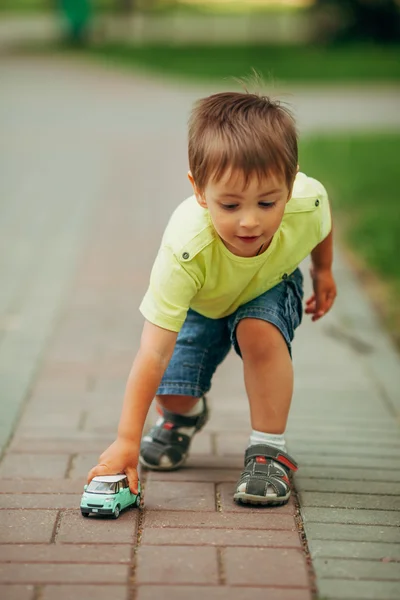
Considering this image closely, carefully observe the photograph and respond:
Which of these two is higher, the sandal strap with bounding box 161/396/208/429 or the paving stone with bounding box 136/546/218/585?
the paving stone with bounding box 136/546/218/585

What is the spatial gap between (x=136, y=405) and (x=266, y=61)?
745 inches

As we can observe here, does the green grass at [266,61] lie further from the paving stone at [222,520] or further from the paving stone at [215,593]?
the paving stone at [215,593]

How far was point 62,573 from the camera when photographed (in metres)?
2.49

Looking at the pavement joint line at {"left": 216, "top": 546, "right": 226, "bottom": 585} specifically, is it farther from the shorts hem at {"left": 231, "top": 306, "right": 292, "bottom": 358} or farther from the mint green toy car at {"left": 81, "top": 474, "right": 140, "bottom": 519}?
the shorts hem at {"left": 231, "top": 306, "right": 292, "bottom": 358}

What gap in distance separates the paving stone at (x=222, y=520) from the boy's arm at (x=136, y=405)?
111 millimetres

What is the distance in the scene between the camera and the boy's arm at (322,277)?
3264 millimetres

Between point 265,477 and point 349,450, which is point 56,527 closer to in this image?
point 265,477

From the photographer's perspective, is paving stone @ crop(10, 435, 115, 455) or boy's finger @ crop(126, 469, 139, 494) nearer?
boy's finger @ crop(126, 469, 139, 494)

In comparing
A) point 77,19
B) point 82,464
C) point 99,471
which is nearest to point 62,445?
point 82,464

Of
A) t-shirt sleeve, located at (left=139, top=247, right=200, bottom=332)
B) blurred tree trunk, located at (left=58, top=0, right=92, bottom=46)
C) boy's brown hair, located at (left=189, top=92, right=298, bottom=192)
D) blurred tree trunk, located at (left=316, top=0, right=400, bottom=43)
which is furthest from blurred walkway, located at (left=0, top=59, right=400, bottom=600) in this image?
blurred tree trunk, located at (left=316, top=0, right=400, bottom=43)

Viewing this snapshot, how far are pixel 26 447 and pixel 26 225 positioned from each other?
400 cm

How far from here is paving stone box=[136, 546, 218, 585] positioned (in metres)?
2.48

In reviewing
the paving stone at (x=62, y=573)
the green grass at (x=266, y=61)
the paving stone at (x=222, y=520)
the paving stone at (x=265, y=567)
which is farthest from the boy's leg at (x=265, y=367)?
the green grass at (x=266, y=61)

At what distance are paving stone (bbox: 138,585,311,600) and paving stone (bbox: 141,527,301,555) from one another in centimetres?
26
